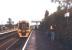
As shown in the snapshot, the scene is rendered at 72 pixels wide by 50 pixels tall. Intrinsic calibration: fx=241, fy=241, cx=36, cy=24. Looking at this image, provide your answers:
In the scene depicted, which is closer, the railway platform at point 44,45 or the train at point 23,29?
the railway platform at point 44,45

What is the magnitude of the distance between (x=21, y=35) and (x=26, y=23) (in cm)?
289

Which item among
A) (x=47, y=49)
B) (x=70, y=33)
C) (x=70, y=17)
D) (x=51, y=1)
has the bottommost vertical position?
(x=47, y=49)

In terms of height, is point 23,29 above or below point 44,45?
above

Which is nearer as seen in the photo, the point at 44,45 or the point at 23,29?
the point at 44,45

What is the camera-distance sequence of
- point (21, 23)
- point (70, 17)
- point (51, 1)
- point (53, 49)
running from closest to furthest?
point (53, 49)
point (70, 17)
point (51, 1)
point (21, 23)

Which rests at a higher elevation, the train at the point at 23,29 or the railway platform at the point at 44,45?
the train at the point at 23,29

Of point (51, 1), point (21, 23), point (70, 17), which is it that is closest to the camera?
point (70, 17)

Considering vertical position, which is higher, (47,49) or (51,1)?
(51,1)

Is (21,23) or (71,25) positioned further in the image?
(21,23)

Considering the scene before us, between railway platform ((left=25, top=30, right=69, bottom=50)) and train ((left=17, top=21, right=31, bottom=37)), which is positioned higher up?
train ((left=17, top=21, right=31, bottom=37))

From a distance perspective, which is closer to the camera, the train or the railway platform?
the railway platform

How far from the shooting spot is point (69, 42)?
23672 millimetres

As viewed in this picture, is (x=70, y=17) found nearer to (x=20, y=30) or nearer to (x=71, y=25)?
(x=71, y=25)

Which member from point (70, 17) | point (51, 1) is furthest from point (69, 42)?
point (51, 1)
